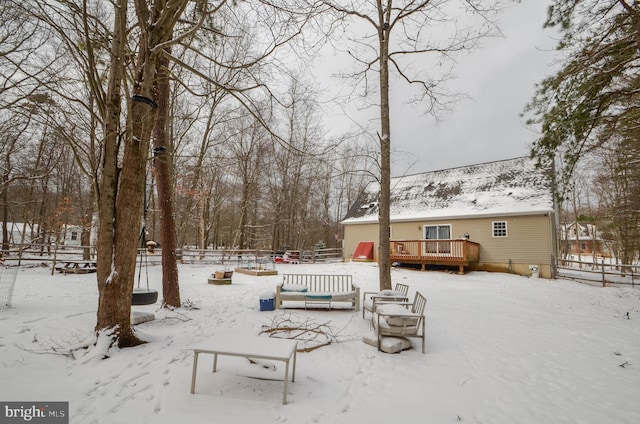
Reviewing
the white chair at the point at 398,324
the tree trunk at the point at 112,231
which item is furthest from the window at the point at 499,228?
the tree trunk at the point at 112,231

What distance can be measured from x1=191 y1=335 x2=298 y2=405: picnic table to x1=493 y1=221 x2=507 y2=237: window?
49.2ft

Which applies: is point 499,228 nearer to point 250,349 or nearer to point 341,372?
point 341,372

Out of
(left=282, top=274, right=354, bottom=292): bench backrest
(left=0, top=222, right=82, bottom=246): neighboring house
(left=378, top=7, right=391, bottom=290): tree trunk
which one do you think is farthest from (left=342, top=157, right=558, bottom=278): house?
(left=0, top=222, right=82, bottom=246): neighboring house

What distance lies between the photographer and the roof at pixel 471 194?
1531 cm

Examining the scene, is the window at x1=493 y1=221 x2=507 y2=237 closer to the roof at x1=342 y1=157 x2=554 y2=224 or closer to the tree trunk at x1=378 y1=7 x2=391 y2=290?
the roof at x1=342 y1=157 x2=554 y2=224

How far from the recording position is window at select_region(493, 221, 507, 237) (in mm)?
15242

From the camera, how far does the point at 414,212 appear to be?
60.6ft

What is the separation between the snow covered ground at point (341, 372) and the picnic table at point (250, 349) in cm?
19

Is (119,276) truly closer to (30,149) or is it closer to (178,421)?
(178,421)

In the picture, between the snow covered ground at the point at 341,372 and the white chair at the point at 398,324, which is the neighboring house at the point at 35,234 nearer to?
the snow covered ground at the point at 341,372

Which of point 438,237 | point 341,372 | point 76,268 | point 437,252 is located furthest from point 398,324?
point 76,268

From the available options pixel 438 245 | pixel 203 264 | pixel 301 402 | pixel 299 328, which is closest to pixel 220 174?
pixel 203 264

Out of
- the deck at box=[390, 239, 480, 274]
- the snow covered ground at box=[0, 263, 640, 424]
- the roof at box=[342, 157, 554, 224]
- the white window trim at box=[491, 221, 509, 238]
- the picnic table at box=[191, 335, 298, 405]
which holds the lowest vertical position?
the snow covered ground at box=[0, 263, 640, 424]

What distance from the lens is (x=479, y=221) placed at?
1602 centimetres
